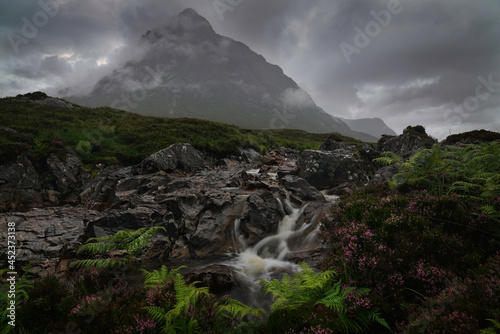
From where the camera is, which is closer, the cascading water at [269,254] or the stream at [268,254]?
the stream at [268,254]

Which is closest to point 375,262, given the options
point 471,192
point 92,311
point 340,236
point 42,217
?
point 340,236

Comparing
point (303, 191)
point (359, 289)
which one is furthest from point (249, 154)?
point (359, 289)

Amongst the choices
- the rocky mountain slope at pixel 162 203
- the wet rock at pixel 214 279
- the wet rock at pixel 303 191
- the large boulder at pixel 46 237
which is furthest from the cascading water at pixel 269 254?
the large boulder at pixel 46 237

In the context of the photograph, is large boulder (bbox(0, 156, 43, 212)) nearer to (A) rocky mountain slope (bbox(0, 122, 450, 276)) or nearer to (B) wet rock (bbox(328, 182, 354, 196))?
(A) rocky mountain slope (bbox(0, 122, 450, 276))

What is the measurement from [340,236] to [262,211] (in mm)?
6169

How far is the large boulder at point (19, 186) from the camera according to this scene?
1334cm

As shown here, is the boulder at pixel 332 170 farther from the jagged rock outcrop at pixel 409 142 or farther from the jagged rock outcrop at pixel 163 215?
the jagged rock outcrop at pixel 409 142

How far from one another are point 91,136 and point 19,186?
10.5 m

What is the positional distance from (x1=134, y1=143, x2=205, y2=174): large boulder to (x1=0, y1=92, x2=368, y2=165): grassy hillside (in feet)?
9.52

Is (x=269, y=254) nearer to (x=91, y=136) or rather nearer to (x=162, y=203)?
(x=162, y=203)

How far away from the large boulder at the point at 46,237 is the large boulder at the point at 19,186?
7230 mm

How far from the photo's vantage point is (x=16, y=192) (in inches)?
541

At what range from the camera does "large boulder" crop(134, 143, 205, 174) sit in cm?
1694

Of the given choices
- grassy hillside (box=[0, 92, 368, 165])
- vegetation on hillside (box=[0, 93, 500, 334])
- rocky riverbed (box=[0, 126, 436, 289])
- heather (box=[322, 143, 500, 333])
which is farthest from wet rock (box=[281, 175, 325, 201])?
grassy hillside (box=[0, 92, 368, 165])
